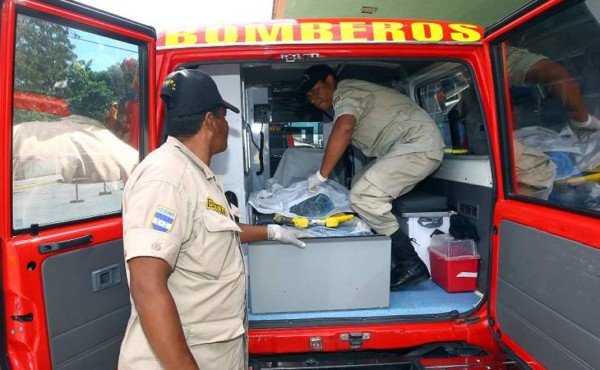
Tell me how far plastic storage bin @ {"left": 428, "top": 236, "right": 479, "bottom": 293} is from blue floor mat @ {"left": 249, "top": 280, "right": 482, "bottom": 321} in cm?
6

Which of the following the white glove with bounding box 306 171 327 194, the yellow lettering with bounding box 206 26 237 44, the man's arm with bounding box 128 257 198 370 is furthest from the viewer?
the white glove with bounding box 306 171 327 194

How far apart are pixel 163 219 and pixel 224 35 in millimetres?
1289

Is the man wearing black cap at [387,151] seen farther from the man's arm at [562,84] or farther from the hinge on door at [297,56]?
the man's arm at [562,84]

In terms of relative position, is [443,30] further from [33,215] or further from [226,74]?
[33,215]

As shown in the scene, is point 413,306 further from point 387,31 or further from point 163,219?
point 163,219

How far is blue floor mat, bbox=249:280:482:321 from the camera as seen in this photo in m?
2.45

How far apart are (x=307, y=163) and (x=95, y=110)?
7.72 feet

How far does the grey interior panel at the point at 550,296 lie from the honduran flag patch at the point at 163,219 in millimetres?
1496

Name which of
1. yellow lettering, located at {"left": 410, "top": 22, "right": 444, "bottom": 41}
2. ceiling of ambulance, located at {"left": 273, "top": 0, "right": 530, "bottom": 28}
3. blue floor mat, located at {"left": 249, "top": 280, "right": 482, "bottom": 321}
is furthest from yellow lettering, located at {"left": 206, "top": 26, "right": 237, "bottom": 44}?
ceiling of ambulance, located at {"left": 273, "top": 0, "right": 530, "bottom": 28}

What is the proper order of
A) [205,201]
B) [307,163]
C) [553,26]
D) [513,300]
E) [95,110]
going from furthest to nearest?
[307,163] → [513,300] → [95,110] → [553,26] → [205,201]

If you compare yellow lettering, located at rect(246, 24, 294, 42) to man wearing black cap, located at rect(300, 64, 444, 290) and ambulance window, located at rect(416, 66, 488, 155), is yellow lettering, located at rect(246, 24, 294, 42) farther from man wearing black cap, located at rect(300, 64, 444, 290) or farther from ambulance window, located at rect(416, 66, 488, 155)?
ambulance window, located at rect(416, 66, 488, 155)

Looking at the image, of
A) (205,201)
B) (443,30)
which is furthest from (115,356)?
(443,30)

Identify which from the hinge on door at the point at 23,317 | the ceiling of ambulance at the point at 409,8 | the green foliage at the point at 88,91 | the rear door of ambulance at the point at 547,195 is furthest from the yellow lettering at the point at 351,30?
the ceiling of ambulance at the point at 409,8

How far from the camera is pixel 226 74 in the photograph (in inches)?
111
